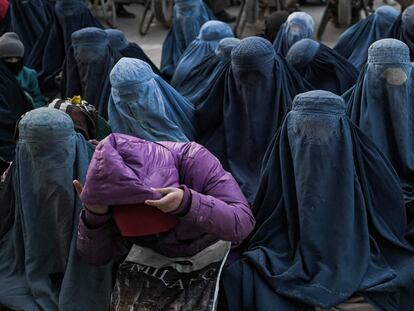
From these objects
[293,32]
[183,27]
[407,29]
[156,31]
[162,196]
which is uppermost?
[162,196]

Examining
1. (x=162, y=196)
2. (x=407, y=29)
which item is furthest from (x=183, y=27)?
(x=162, y=196)

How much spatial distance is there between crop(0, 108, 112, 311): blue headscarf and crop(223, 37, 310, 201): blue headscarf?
985 millimetres

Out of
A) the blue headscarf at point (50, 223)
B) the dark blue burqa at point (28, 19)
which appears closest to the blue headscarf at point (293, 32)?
the dark blue burqa at point (28, 19)

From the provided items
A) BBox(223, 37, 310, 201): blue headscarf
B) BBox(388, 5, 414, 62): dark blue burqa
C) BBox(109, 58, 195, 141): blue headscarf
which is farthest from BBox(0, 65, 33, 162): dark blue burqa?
BBox(388, 5, 414, 62): dark blue burqa

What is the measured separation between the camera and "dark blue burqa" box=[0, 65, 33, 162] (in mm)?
4473

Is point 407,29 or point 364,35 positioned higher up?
point 407,29

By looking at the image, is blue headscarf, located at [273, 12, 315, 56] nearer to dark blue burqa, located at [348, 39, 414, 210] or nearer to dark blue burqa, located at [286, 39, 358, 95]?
dark blue burqa, located at [286, 39, 358, 95]

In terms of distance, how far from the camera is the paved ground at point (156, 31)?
7742 mm

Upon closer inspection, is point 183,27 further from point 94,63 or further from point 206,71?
point 94,63

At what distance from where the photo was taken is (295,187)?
295 centimetres

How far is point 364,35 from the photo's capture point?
226 inches

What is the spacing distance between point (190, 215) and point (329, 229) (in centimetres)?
78

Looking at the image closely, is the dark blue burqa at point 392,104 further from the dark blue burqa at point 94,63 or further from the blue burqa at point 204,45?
the blue burqa at point 204,45

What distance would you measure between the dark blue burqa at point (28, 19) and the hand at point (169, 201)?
4.88 metres
